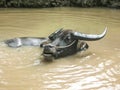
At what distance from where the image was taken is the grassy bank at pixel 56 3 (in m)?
14.3

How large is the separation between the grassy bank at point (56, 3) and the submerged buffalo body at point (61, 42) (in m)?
6.52

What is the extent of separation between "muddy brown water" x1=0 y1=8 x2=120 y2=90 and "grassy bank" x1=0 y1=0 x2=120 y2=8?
3.49m

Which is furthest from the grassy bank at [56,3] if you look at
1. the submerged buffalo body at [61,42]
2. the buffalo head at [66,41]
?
the buffalo head at [66,41]

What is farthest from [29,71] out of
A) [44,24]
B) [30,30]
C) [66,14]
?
[66,14]

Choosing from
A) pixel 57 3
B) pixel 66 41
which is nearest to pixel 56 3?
pixel 57 3

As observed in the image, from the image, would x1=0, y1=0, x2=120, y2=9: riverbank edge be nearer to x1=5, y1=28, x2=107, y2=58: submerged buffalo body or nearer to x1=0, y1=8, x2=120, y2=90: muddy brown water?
x1=0, y1=8, x2=120, y2=90: muddy brown water

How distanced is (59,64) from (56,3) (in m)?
8.36

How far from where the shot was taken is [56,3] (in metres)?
14.9

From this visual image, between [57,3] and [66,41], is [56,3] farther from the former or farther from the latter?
[66,41]

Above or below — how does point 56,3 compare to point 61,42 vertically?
below

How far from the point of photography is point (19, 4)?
14.3m

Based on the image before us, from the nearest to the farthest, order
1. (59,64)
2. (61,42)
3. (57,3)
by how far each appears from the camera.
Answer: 1. (59,64)
2. (61,42)
3. (57,3)

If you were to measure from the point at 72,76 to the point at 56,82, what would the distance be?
420mm

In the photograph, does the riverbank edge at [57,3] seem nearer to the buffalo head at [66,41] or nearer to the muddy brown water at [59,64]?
the muddy brown water at [59,64]
